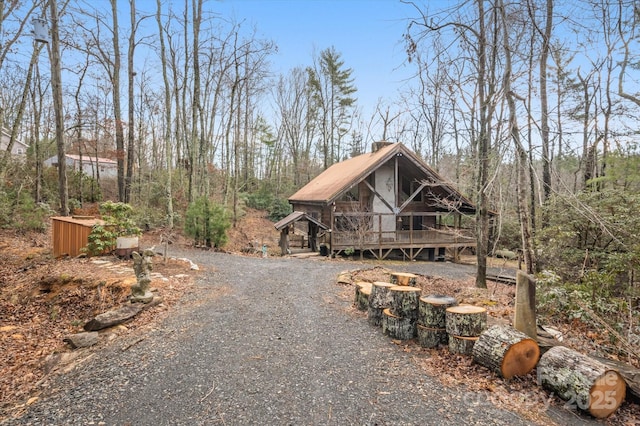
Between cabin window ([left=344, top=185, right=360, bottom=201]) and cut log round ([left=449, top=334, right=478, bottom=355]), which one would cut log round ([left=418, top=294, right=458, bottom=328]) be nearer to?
cut log round ([left=449, top=334, right=478, bottom=355])

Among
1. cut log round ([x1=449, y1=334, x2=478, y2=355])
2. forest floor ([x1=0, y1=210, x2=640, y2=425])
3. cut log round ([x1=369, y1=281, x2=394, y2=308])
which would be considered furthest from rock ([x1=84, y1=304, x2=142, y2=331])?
cut log round ([x1=449, y1=334, x2=478, y2=355])

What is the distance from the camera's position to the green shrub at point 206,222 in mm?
13406

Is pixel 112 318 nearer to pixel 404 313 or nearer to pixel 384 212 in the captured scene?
pixel 404 313

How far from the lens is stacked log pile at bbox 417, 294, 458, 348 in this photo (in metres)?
4.68

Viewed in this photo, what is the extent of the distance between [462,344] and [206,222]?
11.4 metres

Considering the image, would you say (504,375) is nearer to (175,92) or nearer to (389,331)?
(389,331)

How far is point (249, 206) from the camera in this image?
2777 cm

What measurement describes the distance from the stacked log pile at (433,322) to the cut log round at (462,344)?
237 mm

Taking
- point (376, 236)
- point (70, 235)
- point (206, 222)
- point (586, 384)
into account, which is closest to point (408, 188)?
point (376, 236)

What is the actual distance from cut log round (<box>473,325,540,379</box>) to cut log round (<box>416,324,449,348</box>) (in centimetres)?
71

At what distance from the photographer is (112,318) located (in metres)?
5.52

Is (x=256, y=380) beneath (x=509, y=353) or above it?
beneath

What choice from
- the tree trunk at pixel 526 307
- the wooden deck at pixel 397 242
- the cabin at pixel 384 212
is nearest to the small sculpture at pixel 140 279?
the tree trunk at pixel 526 307

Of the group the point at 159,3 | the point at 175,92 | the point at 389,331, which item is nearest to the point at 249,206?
the point at 175,92
